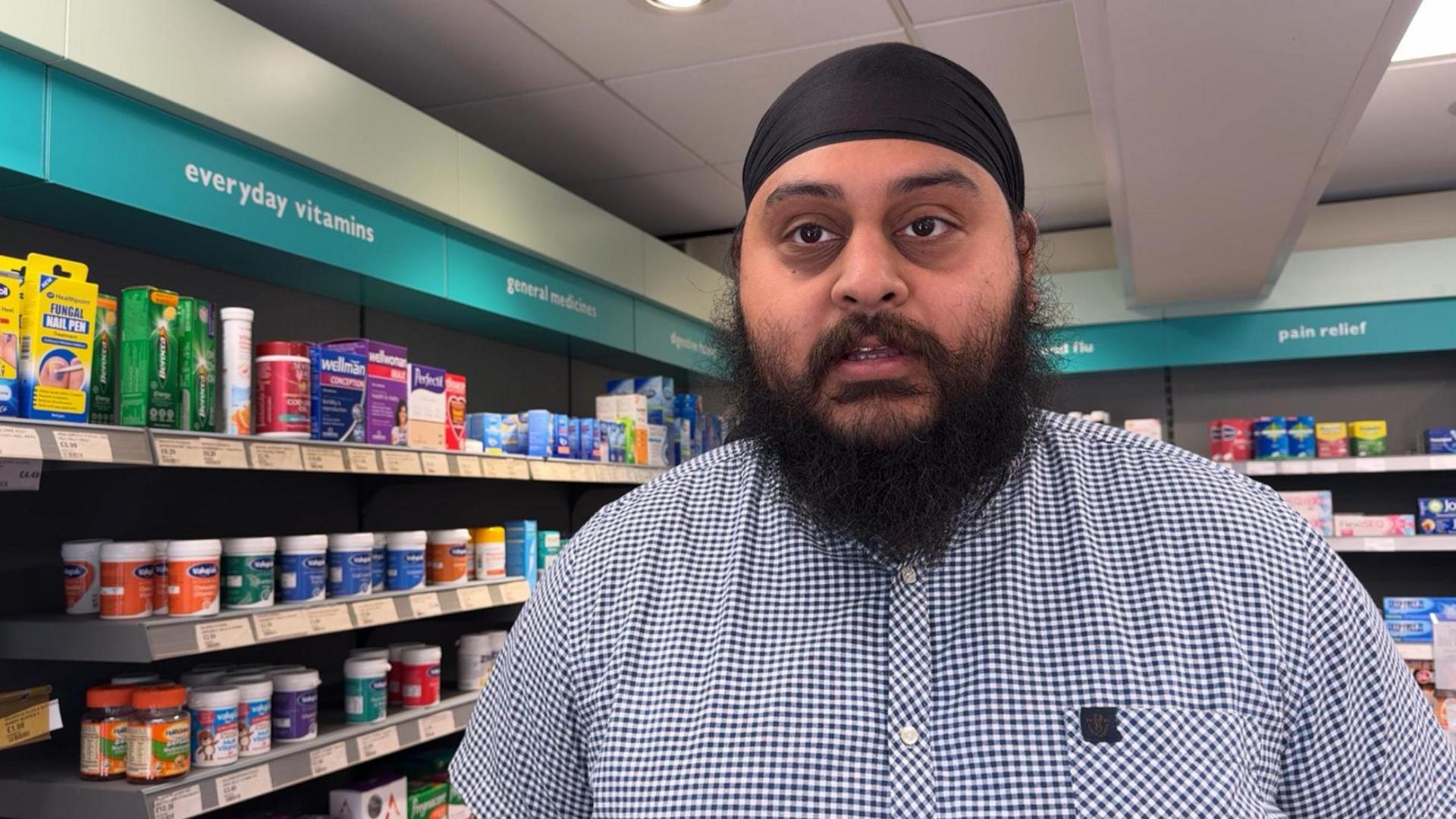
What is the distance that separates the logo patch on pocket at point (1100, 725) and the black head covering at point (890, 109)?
2.07 ft

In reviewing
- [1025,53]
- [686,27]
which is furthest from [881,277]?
[1025,53]

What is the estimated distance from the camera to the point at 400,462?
292 centimetres

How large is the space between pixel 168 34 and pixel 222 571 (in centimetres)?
119

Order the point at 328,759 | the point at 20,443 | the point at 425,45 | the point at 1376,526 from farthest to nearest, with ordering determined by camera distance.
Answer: the point at 1376,526 → the point at 425,45 → the point at 328,759 → the point at 20,443

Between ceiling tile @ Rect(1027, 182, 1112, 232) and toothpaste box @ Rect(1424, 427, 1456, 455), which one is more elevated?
ceiling tile @ Rect(1027, 182, 1112, 232)

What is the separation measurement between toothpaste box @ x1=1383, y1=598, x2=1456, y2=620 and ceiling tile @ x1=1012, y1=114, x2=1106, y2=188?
2.56 meters

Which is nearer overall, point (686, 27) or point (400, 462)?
point (400, 462)

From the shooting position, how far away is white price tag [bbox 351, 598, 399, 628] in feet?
8.88

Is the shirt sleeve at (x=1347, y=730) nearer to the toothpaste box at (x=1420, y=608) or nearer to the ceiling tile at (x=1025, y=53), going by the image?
Answer: the ceiling tile at (x=1025, y=53)

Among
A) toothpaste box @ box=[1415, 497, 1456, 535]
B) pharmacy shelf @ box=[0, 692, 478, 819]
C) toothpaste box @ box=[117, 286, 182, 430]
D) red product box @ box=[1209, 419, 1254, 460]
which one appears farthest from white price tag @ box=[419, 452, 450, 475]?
toothpaste box @ box=[1415, 497, 1456, 535]

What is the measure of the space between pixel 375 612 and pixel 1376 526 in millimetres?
4817

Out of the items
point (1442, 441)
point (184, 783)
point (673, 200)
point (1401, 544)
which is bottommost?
point (184, 783)

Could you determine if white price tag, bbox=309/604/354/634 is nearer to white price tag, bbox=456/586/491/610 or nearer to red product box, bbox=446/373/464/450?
white price tag, bbox=456/586/491/610

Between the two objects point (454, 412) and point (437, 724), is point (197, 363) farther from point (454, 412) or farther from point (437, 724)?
point (437, 724)
